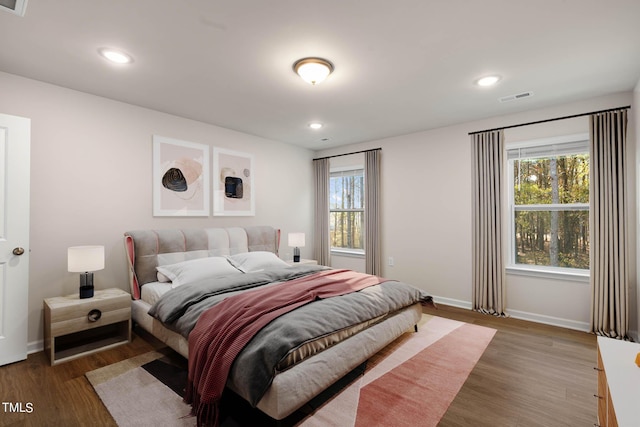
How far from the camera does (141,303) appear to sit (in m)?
3.14

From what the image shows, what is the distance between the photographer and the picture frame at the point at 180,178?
3752mm

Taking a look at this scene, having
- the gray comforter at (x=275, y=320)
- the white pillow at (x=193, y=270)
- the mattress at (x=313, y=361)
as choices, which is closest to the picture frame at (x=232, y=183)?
the white pillow at (x=193, y=270)

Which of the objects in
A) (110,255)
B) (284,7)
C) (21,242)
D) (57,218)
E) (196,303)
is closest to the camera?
(284,7)

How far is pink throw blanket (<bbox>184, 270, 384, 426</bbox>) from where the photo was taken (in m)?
1.78

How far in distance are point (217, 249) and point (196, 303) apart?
1.62 meters

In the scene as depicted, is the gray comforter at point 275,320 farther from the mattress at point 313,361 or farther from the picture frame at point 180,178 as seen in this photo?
the picture frame at point 180,178

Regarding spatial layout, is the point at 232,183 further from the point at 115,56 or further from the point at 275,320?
the point at 275,320

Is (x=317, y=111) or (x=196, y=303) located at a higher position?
(x=317, y=111)

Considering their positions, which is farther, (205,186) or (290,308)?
(205,186)

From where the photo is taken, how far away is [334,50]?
2.38m

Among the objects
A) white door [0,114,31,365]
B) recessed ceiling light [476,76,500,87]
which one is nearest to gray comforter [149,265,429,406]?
white door [0,114,31,365]

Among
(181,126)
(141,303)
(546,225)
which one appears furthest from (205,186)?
(546,225)

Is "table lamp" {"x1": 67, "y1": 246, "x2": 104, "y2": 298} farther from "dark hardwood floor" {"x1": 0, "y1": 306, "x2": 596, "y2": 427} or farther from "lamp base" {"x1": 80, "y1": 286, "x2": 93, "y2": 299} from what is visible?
"dark hardwood floor" {"x1": 0, "y1": 306, "x2": 596, "y2": 427}

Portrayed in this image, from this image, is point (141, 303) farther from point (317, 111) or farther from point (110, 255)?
point (317, 111)
